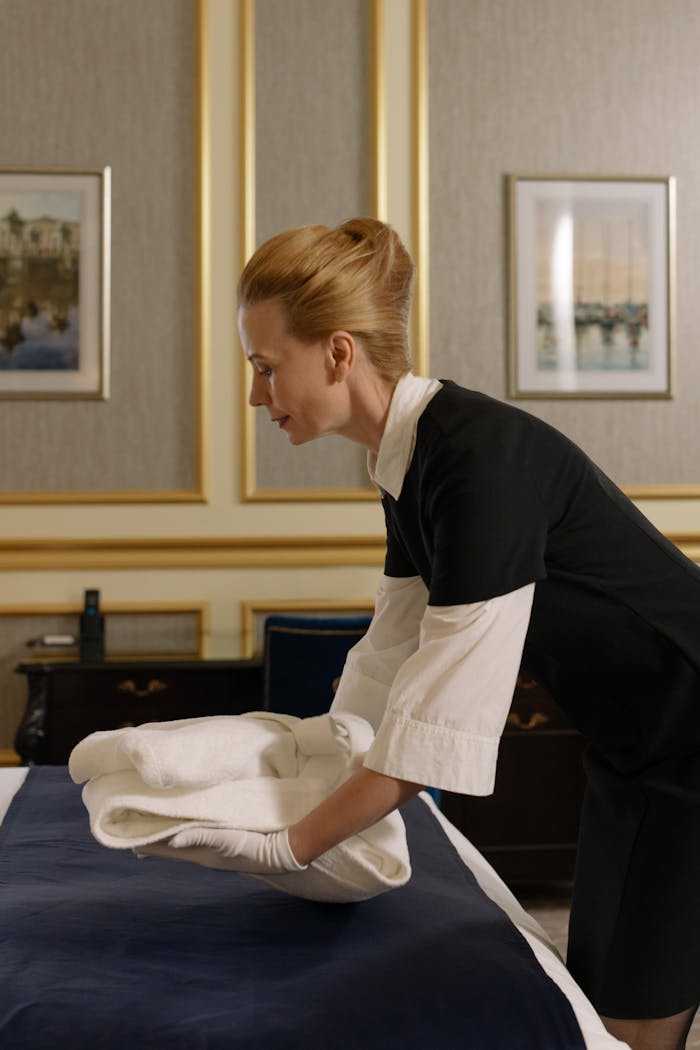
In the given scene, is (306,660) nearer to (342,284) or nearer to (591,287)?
(591,287)

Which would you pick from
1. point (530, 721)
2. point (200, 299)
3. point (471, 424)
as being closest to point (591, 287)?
point (200, 299)

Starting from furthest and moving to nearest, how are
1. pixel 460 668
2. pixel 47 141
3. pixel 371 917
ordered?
pixel 47 141
pixel 371 917
pixel 460 668

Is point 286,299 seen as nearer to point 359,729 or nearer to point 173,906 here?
point 359,729

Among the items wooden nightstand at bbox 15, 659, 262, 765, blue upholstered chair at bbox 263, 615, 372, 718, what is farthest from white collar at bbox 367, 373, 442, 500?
wooden nightstand at bbox 15, 659, 262, 765

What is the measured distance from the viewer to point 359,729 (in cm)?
157

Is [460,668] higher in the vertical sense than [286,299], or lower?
lower

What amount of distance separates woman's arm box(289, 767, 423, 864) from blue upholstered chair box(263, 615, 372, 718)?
2007 mm

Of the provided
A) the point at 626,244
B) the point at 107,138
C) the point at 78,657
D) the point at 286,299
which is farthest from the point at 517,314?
the point at 286,299

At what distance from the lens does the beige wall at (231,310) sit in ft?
13.5

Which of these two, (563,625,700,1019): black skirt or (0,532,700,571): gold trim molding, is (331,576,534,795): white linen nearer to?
(563,625,700,1019): black skirt

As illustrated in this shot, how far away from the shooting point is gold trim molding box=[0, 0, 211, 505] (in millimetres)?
4094

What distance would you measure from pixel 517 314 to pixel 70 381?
161 cm

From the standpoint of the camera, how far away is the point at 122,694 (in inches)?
143

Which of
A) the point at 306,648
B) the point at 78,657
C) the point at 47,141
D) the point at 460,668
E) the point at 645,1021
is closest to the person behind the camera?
the point at 460,668
